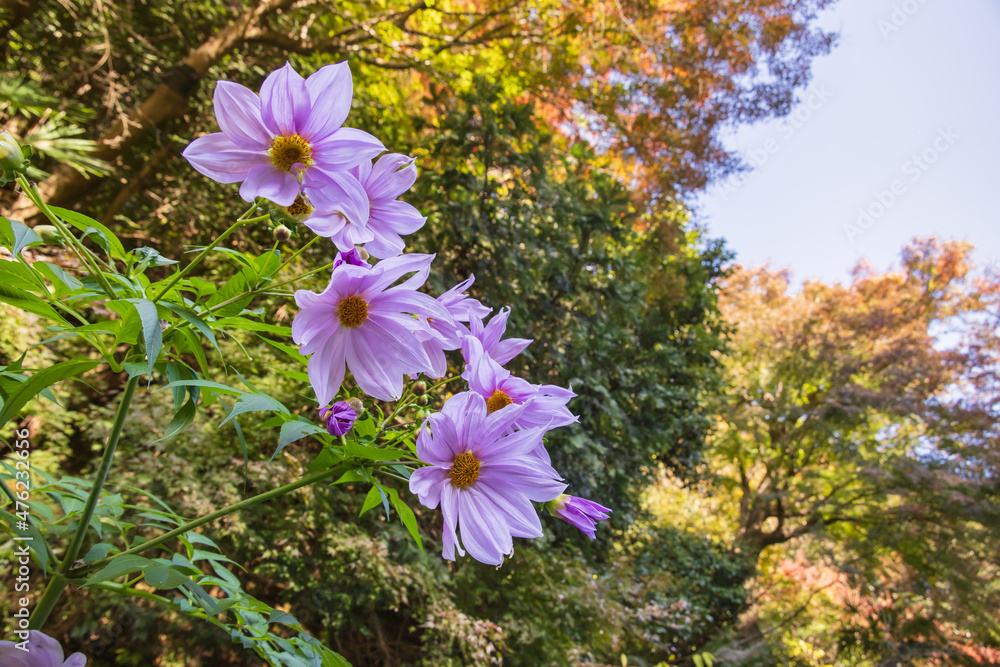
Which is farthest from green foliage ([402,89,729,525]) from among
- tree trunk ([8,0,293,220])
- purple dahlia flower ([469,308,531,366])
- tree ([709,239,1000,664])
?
tree ([709,239,1000,664])

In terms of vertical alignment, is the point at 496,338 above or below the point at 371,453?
above

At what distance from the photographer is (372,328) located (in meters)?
0.42

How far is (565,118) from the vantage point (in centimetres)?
368

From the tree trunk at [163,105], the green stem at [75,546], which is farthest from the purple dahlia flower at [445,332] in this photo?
the tree trunk at [163,105]

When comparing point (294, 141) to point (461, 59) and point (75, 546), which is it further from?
point (461, 59)

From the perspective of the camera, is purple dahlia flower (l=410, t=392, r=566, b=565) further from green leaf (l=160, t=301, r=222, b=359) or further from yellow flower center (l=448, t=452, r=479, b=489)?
green leaf (l=160, t=301, r=222, b=359)

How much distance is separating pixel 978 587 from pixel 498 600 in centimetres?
520

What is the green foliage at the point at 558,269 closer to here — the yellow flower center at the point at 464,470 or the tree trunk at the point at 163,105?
the tree trunk at the point at 163,105

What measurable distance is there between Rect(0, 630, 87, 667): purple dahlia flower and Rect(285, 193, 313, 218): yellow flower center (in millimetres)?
318

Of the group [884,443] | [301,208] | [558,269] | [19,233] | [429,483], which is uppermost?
[884,443]

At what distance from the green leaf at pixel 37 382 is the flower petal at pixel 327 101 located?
23 cm

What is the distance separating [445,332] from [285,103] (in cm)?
21

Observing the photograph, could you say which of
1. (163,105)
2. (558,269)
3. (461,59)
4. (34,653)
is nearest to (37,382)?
(34,653)

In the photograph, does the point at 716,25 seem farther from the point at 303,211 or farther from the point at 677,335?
the point at 303,211
